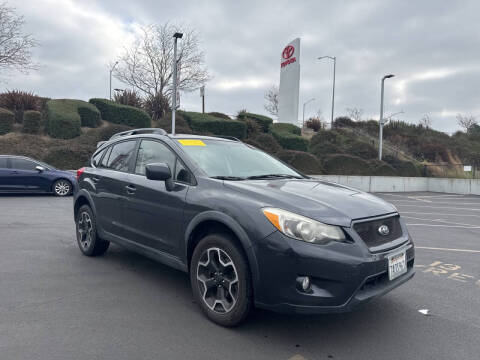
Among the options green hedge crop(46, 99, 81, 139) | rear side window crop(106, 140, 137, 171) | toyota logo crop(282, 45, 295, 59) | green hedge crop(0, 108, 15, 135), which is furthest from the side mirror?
toyota logo crop(282, 45, 295, 59)

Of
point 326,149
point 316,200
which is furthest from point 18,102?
point 316,200

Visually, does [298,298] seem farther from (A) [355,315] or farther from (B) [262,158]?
(B) [262,158]

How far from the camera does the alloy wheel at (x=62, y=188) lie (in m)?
12.2

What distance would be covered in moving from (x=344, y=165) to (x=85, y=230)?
1912 cm

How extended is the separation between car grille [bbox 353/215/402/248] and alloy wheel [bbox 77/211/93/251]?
362cm

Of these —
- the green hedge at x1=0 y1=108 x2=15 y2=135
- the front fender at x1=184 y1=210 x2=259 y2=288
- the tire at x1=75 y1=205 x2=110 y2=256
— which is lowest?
the tire at x1=75 y1=205 x2=110 y2=256

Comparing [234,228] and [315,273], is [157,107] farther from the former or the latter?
[315,273]

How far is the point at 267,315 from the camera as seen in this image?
10.9ft

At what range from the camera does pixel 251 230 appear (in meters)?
2.81

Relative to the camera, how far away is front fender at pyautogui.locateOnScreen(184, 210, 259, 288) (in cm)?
279

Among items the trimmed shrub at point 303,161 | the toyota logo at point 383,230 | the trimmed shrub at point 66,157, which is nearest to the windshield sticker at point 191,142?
the toyota logo at point 383,230

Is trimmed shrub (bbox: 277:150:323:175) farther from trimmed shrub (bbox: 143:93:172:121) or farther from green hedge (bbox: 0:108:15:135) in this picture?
green hedge (bbox: 0:108:15:135)

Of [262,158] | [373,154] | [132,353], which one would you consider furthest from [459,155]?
[132,353]

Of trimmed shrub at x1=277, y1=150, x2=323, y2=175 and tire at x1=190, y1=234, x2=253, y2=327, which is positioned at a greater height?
trimmed shrub at x1=277, y1=150, x2=323, y2=175
